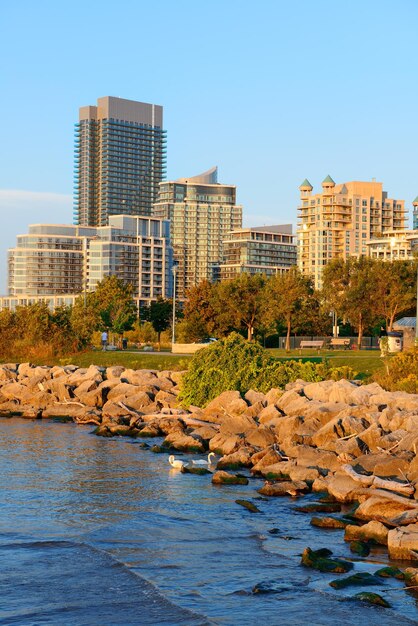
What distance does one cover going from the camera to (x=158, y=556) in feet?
53.2

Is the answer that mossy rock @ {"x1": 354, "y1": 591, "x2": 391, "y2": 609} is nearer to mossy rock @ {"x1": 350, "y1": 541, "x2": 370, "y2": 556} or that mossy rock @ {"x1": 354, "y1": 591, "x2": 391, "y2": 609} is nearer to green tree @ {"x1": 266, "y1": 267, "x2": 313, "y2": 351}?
mossy rock @ {"x1": 350, "y1": 541, "x2": 370, "y2": 556}

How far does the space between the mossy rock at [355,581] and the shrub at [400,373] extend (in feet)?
58.0

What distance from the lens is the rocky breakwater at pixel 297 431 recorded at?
59.9 ft

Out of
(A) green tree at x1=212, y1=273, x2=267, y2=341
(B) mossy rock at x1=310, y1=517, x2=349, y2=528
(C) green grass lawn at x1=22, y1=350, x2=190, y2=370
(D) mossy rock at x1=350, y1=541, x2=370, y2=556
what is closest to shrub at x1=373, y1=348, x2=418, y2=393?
(C) green grass lawn at x1=22, y1=350, x2=190, y2=370

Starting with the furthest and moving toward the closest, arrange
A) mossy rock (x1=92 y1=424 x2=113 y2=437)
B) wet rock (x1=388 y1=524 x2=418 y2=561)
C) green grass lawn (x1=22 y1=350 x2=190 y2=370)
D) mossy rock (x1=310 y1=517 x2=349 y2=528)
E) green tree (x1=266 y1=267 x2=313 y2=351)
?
1. green tree (x1=266 y1=267 x2=313 y2=351)
2. green grass lawn (x1=22 y1=350 x2=190 y2=370)
3. mossy rock (x1=92 y1=424 x2=113 y2=437)
4. mossy rock (x1=310 y1=517 x2=349 y2=528)
5. wet rock (x1=388 y1=524 x2=418 y2=561)

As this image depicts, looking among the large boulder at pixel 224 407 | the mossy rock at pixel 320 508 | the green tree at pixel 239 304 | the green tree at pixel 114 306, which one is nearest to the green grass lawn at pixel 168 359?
the green tree at pixel 239 304

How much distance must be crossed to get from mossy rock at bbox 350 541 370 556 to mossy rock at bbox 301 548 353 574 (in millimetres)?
587

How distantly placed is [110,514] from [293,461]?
18.5ft

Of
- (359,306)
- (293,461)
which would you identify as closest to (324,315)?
(359,306)

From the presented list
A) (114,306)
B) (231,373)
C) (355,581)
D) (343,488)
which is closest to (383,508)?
(343,488)

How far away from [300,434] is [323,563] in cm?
1079

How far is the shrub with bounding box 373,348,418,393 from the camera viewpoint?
1271 inches

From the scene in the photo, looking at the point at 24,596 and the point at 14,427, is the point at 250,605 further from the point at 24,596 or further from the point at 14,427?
the point at 14,427

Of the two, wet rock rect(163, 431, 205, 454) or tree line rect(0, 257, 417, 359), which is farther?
tree line rect(0, 257, 417, 359)
